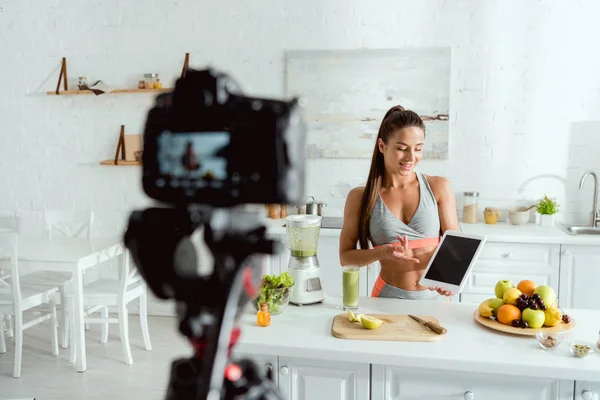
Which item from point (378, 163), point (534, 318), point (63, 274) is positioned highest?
point (378, 163)

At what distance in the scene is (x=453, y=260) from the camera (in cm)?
181

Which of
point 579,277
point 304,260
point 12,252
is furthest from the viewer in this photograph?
point 579,277

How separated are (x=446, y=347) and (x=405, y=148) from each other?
0.75m

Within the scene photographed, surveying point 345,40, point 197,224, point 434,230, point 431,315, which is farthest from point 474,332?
point 345,40

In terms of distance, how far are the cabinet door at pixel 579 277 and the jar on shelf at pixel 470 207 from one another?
646mm

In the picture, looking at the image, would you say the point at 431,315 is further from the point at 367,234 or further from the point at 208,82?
the point at 208,82

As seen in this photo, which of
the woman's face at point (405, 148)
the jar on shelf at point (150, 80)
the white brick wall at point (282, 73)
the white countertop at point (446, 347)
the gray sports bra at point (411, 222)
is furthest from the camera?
the jar on shelf at point (150, 80)

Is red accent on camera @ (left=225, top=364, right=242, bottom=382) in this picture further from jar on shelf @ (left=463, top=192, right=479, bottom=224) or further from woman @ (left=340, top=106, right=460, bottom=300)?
jar on shelf @ (left=463, top=192, right=479, bottom=224)

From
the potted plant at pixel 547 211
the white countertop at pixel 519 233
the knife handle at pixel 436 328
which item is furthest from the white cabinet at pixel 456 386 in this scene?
the potted plant at pixel 547 211

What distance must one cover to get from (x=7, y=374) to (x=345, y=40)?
9.87 feet

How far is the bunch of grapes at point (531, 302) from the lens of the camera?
173 centimetres

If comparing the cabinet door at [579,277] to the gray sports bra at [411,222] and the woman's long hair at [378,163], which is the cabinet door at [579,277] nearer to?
the gray sports bra at [411,222]

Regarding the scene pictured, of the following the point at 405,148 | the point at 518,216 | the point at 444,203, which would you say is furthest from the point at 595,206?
the point at 405,148

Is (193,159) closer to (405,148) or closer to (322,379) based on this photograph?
(322,379)
